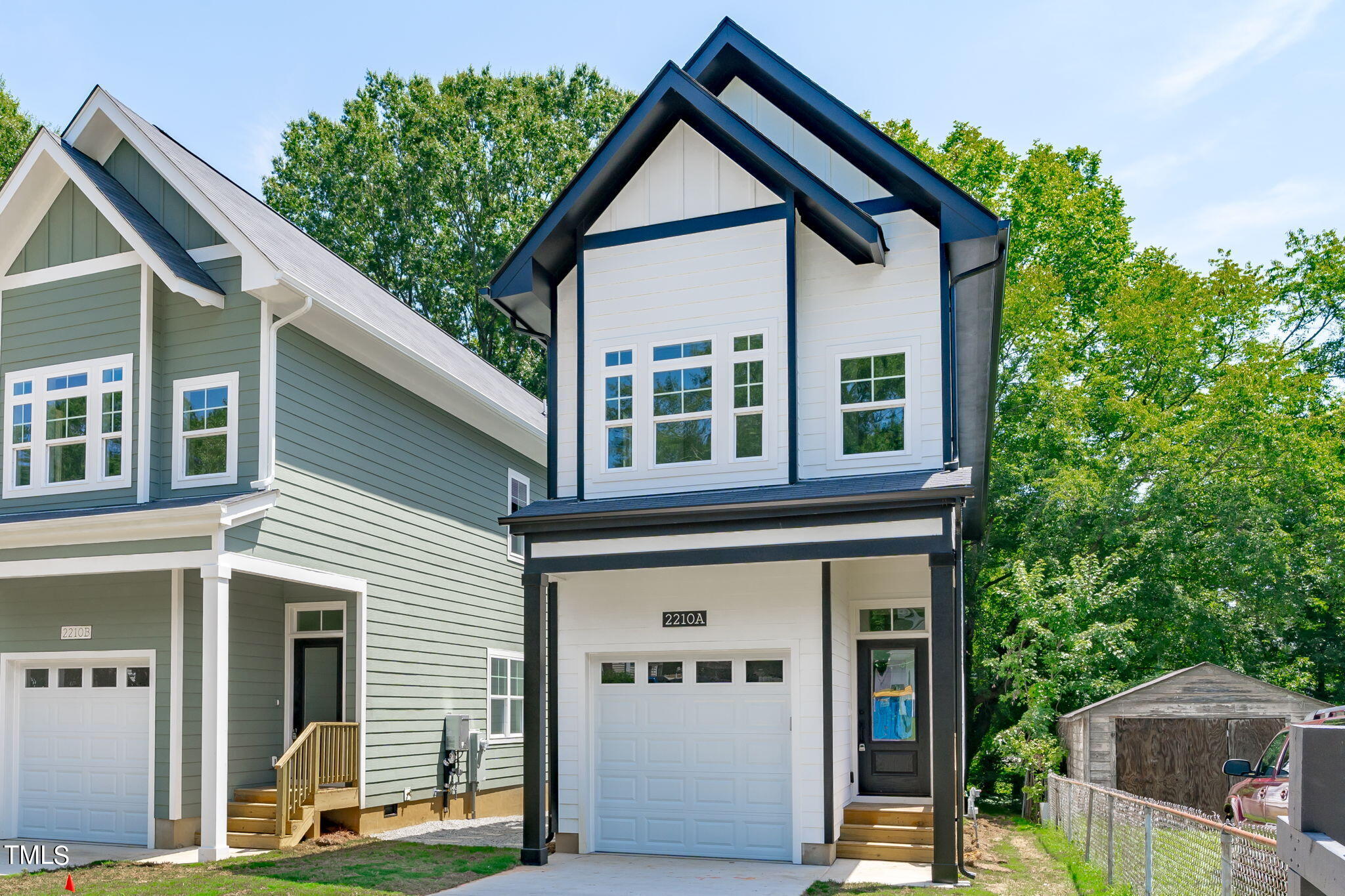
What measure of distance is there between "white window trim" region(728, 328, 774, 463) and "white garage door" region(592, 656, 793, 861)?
7.74 feet

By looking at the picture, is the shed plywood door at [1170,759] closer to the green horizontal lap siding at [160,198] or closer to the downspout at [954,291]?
the downspout at [954,291]

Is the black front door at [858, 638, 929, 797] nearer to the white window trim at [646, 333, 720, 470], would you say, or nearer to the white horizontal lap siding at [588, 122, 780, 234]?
the white window trim at [646, 333, 720, 470]

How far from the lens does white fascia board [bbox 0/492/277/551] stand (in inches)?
507

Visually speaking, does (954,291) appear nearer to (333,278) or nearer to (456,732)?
(333,278)

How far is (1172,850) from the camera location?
916cm

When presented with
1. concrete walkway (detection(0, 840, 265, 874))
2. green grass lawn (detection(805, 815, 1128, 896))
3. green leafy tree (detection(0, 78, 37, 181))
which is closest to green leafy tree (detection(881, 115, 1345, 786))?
green grass lawn (detection(805, 815, 1128, 896))

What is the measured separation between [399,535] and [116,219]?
223 inches

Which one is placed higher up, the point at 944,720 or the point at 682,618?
the point at 682,618

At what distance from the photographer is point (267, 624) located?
53.0 feet

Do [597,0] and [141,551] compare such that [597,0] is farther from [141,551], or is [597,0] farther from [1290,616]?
[1290,616]

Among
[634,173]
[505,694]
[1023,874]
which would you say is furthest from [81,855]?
[1023,874]

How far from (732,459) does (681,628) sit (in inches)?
81.4

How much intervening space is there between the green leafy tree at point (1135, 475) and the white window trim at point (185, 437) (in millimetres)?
12831

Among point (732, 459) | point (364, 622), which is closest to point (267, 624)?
point (364, 622)
